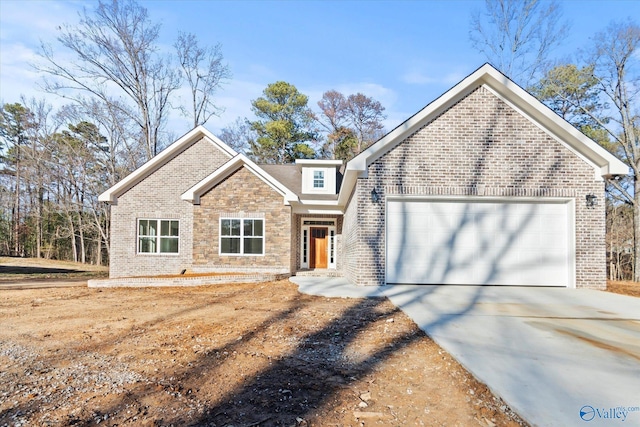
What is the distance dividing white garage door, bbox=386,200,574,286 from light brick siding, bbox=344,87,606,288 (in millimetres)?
335

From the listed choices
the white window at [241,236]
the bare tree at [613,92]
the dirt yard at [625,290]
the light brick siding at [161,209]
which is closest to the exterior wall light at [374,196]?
the white window at [241,236]

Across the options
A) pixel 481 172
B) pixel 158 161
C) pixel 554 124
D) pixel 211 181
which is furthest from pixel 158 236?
pixel 554 124

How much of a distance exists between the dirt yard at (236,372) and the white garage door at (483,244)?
3.08 meters

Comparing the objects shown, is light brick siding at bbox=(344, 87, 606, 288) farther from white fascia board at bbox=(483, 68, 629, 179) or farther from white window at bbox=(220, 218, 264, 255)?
white window at bbox=(220, 218, 264, 255)

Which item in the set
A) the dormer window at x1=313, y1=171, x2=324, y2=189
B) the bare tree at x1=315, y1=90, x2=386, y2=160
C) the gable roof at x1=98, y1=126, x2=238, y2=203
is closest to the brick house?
the dormer window at x1=313, y1=171, x2=324, y2=189

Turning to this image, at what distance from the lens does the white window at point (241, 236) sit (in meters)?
13.8

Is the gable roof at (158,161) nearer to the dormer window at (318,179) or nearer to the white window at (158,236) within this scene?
the white window at (158,236)

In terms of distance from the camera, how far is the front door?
1617 cm

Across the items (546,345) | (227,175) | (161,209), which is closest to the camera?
(546,345)

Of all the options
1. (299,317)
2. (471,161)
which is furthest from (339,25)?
(299,317)

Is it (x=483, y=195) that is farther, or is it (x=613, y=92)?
(x=613, y=92)

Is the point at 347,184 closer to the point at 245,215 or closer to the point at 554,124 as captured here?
the point at 245,215

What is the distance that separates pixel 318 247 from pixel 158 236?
6.72 meters

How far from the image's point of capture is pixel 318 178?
16453mm
